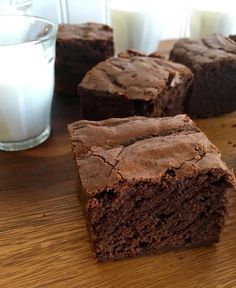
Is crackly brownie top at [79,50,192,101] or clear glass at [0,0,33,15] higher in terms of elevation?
clear glass at [0,0,33,15]

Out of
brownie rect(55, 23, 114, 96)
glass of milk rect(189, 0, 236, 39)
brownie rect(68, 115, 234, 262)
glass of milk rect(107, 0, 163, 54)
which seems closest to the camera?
brownie rect(68, 115, 234, 262)

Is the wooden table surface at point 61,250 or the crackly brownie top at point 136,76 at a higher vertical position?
the crackly brownie top at point 136,76

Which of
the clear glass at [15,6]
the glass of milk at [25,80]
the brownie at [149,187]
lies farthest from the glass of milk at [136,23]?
the brownie at [149,187]

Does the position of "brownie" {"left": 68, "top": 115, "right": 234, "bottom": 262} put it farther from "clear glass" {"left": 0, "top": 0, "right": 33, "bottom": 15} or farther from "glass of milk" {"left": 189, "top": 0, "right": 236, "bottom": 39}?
"glass of milk" {"left": 189, "top": 0, "right": 236, "bottom": 39}

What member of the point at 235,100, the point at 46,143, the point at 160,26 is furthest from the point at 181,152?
the point at 160,26

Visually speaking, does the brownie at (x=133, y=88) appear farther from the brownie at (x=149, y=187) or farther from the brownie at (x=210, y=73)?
the brownie at (x=149, y=187)

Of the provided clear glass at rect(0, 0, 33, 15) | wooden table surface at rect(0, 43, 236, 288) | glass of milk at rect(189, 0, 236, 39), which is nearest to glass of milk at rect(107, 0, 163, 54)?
glass of milk at rect(189, 0, 236, 39)
